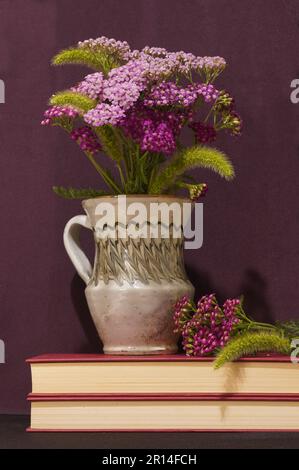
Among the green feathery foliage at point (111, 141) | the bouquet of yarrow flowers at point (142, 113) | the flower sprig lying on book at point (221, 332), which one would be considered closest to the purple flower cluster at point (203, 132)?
the bouquet of yarrow flowers at point (142, 113)

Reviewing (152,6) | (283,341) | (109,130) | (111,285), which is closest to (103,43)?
(109,130)

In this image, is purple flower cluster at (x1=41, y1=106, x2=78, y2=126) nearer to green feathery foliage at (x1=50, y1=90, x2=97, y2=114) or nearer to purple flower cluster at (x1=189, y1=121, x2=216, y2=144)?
green feathery foliage at (x1=50, y1=90, x2=97, y2=114)

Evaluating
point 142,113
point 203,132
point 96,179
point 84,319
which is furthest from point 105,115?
point 84,319

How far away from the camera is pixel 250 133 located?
Answer: 4.63ft

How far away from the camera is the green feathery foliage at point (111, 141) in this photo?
1.21 metres

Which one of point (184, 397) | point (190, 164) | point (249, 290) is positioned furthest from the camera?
point (249, 290)

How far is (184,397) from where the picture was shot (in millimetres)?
1099

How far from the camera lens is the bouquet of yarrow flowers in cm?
116

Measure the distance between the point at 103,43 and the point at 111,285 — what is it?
1.07 ft

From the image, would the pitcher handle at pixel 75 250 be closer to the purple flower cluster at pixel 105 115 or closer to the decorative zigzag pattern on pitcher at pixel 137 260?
the decorative zigzag pattern on pitcher at pixel 137 260

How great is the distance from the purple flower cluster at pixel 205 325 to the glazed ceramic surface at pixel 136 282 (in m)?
0.03

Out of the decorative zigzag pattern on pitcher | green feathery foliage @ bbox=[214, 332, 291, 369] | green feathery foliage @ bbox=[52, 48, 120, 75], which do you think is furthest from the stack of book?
green feathery foliage @ bbox=[52, 48, 120, 75]

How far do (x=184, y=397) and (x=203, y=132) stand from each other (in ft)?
1.20

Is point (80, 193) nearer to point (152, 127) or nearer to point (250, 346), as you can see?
point (152, 127)
